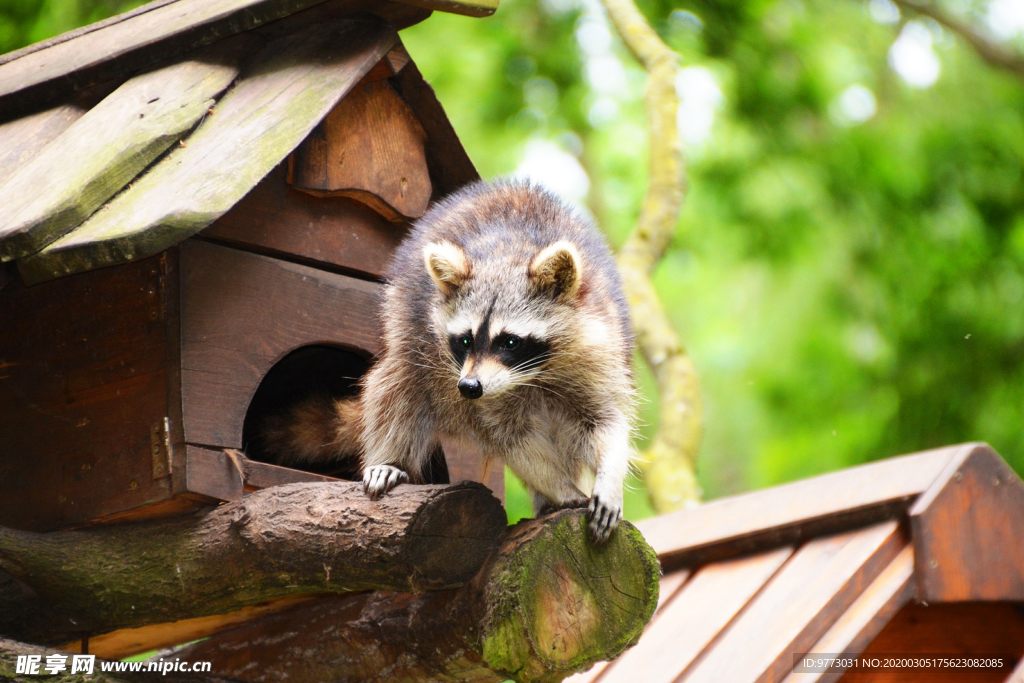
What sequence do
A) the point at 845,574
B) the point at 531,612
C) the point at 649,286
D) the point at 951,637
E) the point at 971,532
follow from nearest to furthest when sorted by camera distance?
the point at 531,612, the point at 845,574, the point at 971,532, the point at 951,637, the point at 649,286

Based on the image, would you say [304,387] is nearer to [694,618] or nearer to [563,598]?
[694,618]

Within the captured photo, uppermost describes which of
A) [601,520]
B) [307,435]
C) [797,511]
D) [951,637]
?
[601,520]

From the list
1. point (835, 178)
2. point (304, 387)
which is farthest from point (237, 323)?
point (835, 178)

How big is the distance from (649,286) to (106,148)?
90.1 inches

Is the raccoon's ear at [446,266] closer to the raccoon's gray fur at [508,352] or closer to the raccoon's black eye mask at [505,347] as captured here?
the raccoon's gray fur at [508,352]

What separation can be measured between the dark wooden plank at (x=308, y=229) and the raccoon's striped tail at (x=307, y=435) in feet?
1.45

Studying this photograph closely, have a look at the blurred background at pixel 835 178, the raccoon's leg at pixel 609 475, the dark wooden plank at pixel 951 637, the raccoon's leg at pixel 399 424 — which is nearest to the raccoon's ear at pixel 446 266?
the raccoon's leg at pixel 399 424

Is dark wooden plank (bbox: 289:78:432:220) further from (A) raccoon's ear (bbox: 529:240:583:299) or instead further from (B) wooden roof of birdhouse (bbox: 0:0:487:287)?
(A) raccoon's ear (bbox: 529:240:583:299)

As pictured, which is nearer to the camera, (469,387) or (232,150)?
(469,387)

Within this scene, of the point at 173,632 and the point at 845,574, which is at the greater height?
the point at 845,574

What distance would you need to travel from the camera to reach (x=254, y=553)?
90.3 inches

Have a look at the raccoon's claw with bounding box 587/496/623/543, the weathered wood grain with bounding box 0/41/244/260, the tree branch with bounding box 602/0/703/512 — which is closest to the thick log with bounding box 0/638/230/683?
the weathered wood grain with bounding box 0/41/244/260

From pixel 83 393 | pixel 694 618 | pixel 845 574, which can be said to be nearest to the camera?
pixel 83 393

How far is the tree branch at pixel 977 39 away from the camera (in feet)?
16.9
